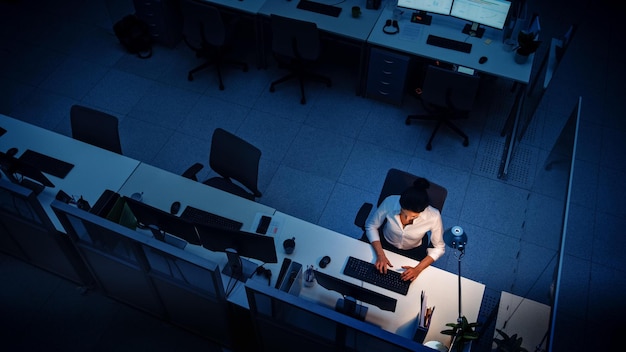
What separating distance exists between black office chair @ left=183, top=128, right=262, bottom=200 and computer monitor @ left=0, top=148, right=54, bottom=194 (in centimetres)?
99

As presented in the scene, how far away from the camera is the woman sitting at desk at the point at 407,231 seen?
324 cm

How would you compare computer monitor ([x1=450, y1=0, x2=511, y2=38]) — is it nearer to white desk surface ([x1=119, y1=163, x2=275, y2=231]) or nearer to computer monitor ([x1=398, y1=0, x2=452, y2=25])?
computer monitor ([x1=398, y1=0, x2=452, y2=25])

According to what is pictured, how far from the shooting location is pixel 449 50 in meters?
4.81

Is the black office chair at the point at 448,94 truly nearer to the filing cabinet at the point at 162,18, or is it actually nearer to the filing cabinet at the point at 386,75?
the filing cabinet at the point at 386,75

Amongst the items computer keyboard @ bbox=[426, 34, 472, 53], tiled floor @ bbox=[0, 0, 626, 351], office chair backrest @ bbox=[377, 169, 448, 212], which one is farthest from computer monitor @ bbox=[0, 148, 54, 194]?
computer keyboard @ bbox=[426, 34, 472, 53]

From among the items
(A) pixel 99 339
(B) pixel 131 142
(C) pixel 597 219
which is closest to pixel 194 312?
(A) pixel 99 339

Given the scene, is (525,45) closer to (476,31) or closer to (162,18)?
(476,31)

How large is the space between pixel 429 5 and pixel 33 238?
407cm

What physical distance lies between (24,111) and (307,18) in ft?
10.2

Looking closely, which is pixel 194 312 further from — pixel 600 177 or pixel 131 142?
pixel 600 177

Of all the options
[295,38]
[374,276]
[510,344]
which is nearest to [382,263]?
[374,276]

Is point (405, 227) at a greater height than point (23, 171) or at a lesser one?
lesser

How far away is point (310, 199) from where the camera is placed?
455cm

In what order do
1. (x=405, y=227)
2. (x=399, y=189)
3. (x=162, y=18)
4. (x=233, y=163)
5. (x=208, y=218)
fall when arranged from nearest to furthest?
1. (x=405, y=227)
2. (x=208, y=218)
3. (x=399, y=189)
4. (x=233, y=163)
5. (x=162, y=18)
